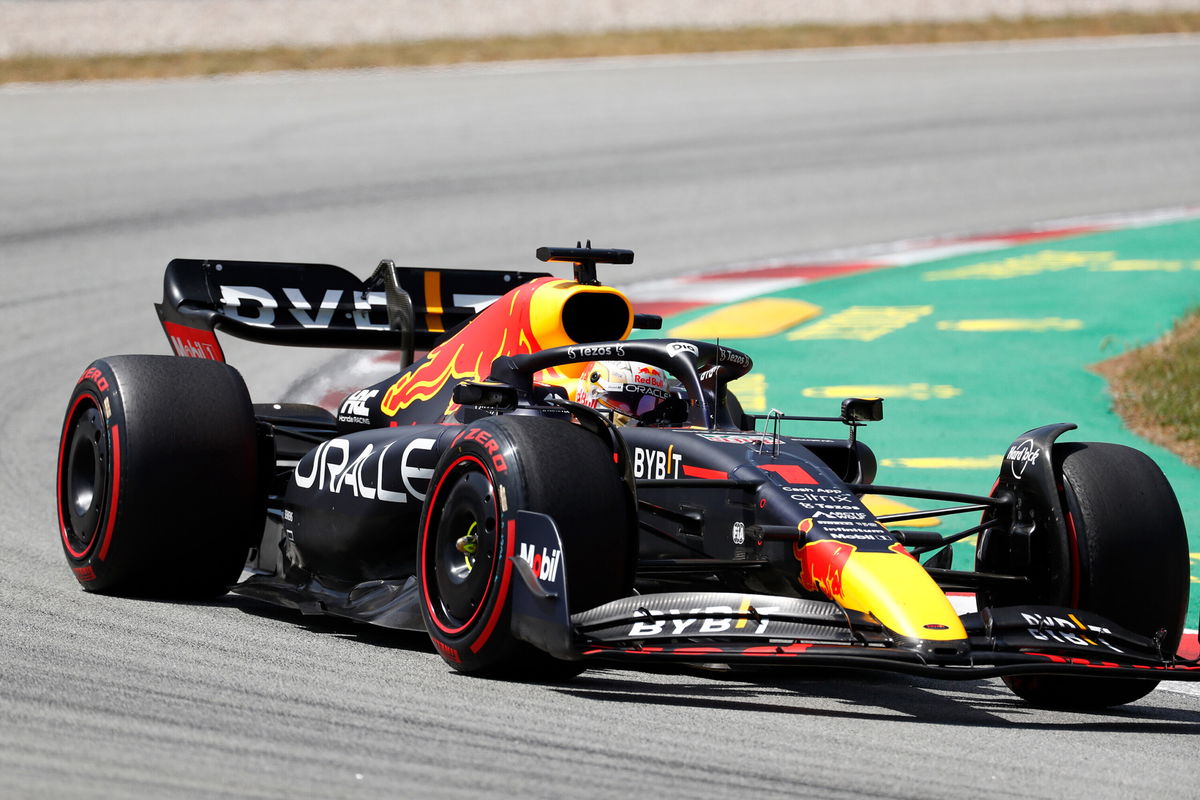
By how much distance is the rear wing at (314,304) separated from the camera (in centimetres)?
873

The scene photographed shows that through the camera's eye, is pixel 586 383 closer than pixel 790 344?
Yes

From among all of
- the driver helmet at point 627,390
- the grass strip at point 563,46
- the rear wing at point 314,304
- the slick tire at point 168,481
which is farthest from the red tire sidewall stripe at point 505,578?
the grass strip at point 563,46

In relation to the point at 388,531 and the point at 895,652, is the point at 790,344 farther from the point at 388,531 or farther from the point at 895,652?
the point at 895,652

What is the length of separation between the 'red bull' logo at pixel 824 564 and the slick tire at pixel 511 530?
1.81 ft

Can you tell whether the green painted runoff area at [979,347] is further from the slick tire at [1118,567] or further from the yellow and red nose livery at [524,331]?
the yellow and red nose livery at [524,331]

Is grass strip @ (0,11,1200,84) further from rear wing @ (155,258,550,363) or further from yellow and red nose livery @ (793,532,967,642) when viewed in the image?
yellow and red nose livery @ (793,532,967,642)

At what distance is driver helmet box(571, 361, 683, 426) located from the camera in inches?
272

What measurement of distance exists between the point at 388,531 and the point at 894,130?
14.1 metres

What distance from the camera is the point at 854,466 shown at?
22.8 feet

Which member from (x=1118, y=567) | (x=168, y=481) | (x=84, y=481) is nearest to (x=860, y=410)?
(x=1118, y=567)

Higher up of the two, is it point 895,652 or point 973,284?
point 973,284

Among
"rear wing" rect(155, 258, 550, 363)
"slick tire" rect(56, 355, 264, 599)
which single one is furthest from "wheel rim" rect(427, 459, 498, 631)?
"rear wing" rect(155, 258, 550, 363)

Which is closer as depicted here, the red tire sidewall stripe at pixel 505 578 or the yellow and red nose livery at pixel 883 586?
the yellow and red nose livery at pixel 883 586

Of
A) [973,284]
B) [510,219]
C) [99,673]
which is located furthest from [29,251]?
[99,673]
